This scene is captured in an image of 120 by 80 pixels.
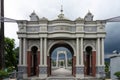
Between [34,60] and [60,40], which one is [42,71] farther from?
[60,40]

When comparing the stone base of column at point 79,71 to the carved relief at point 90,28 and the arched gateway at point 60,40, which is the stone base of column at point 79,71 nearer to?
the arched gateway at point 60,40

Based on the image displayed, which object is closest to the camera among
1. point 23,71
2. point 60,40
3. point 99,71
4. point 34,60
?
point 99,71

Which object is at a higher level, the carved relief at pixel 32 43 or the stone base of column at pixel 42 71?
the carved relief at pixel 32 43

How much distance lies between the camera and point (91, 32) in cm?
3531

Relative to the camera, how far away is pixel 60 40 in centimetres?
3566

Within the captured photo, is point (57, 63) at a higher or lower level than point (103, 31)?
lower

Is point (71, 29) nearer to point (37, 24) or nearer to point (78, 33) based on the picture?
point (78, 33)

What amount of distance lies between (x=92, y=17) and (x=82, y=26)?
2793 mm

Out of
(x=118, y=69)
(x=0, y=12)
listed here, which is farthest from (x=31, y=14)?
(x=118, y=69)

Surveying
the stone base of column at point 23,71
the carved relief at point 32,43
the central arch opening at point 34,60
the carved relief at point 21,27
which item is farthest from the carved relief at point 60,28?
the stone base of column at point 23,71

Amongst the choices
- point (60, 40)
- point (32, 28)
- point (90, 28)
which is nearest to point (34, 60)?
point (32, 28)

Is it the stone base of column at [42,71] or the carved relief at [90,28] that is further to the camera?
the carved relief at [90,28]

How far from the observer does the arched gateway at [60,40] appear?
34594 mm

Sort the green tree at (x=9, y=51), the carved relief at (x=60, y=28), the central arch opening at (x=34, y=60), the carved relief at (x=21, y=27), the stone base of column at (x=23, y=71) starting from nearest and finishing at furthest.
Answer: the stone base of column at (x=23, y=71)
the carved relief at (x=60, y=28)
the carved relief at (x=21, y=27)
the central arch opening at (x=34, y=60)
the green tree at (x=9, y=51)
